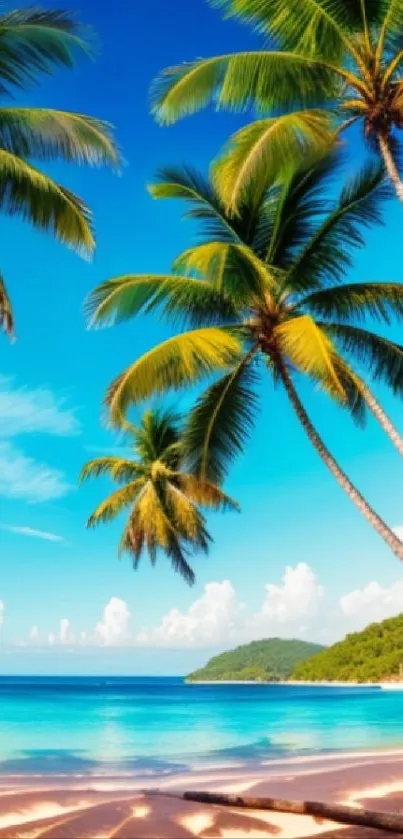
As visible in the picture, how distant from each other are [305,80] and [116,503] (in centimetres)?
1743

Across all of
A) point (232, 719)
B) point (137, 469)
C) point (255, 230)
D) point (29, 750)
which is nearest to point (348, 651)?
point (232, 719)

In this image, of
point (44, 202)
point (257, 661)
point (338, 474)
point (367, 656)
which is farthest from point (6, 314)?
point (257, 661)

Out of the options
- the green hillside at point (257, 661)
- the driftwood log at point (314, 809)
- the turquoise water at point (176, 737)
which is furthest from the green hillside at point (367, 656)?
the driftwood log at point (314, 809)

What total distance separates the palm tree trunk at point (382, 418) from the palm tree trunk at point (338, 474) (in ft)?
2.93

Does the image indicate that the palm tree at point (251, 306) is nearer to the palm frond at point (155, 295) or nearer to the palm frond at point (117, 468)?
the palm frond at point (155, 295)

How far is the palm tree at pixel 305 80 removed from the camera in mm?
9875

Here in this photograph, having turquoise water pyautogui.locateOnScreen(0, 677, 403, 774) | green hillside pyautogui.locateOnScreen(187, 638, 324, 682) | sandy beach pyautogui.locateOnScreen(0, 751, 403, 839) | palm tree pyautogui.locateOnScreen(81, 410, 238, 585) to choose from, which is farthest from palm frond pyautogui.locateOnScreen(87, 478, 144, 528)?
green hillside pyautogui.locateOnScreen(187, 638, 324, 682)

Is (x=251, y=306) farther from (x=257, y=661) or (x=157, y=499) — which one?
(x=257, y=661)

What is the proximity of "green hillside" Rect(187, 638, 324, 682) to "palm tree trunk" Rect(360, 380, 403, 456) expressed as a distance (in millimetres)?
117359

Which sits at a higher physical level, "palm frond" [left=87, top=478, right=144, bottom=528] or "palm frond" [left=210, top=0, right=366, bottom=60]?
"palm frond" [left=210, top=0, right=366, bottom=60]

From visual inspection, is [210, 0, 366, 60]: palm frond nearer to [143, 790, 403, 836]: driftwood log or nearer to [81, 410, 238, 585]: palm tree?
[143, 790, 403, 836]: driftwood log

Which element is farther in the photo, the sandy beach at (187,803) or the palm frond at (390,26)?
the palm frond at (390,26)

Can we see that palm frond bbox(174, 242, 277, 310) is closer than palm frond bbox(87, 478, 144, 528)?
Yes

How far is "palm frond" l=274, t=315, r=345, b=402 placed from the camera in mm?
9266
